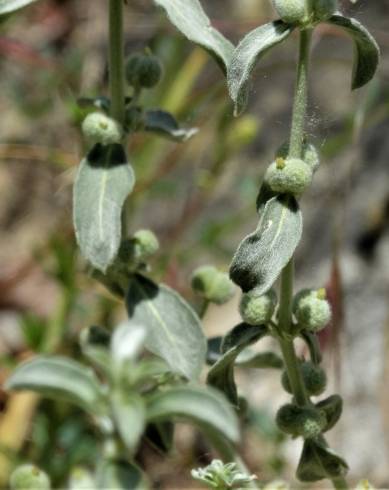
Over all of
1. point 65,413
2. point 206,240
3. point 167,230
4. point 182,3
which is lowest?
point 182,3

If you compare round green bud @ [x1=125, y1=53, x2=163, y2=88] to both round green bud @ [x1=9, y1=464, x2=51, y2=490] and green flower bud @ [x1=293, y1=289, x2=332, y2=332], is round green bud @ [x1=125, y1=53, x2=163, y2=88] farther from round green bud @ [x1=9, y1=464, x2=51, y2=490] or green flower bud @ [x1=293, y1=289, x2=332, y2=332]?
round green bud @ [x1=9, y1=464, x2=51, y2=490]

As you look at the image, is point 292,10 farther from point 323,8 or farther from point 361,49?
point 361,49

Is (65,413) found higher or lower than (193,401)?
higher

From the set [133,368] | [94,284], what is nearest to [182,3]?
[133,368]

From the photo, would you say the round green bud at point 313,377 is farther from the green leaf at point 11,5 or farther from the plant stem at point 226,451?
the green leaf at point 11,5

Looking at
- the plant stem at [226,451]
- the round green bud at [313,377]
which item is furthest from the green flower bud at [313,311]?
the plant stem at [226,451]

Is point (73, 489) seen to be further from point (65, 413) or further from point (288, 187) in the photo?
point (65, 413)

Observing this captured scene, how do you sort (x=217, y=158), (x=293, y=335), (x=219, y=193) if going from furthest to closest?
(x=219, y=193)
(x=217, y=158)
(x=293, y=335)
